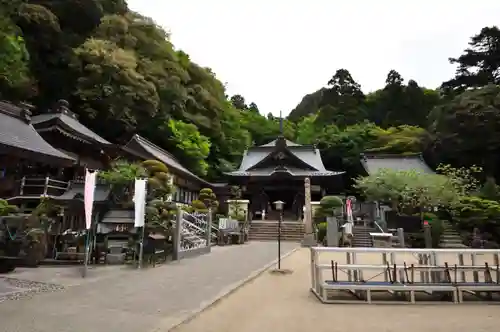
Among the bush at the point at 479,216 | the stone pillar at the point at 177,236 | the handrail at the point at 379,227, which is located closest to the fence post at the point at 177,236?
the stone pillar at the point at 177,236

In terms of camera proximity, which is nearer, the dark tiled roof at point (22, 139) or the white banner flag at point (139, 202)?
the dark tiled roof at point (22, 139)

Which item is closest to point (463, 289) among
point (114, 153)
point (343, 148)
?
point (114, 153)

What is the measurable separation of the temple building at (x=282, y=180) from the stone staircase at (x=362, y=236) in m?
7.69

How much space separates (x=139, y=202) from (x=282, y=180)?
71.6 ft

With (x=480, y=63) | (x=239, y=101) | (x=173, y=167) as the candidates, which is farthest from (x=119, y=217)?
(x=239, y=101)

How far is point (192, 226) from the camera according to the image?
53.7 ft

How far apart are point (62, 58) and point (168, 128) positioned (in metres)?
10.1

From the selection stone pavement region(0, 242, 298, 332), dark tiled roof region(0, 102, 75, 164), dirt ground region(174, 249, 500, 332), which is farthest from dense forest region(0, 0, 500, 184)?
dirt ground region(174, 249, 500, 332)

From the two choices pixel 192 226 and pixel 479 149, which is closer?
pixel 192 226

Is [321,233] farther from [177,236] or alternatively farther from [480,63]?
[480,63]

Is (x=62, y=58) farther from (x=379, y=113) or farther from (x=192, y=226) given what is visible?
(x=379, y=113)

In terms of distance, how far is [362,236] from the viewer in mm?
22609

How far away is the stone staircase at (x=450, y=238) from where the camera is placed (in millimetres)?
20505

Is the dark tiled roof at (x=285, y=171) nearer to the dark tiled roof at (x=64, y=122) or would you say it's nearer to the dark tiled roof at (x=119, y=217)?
the dark tiled roof at (x=64, y=122)
